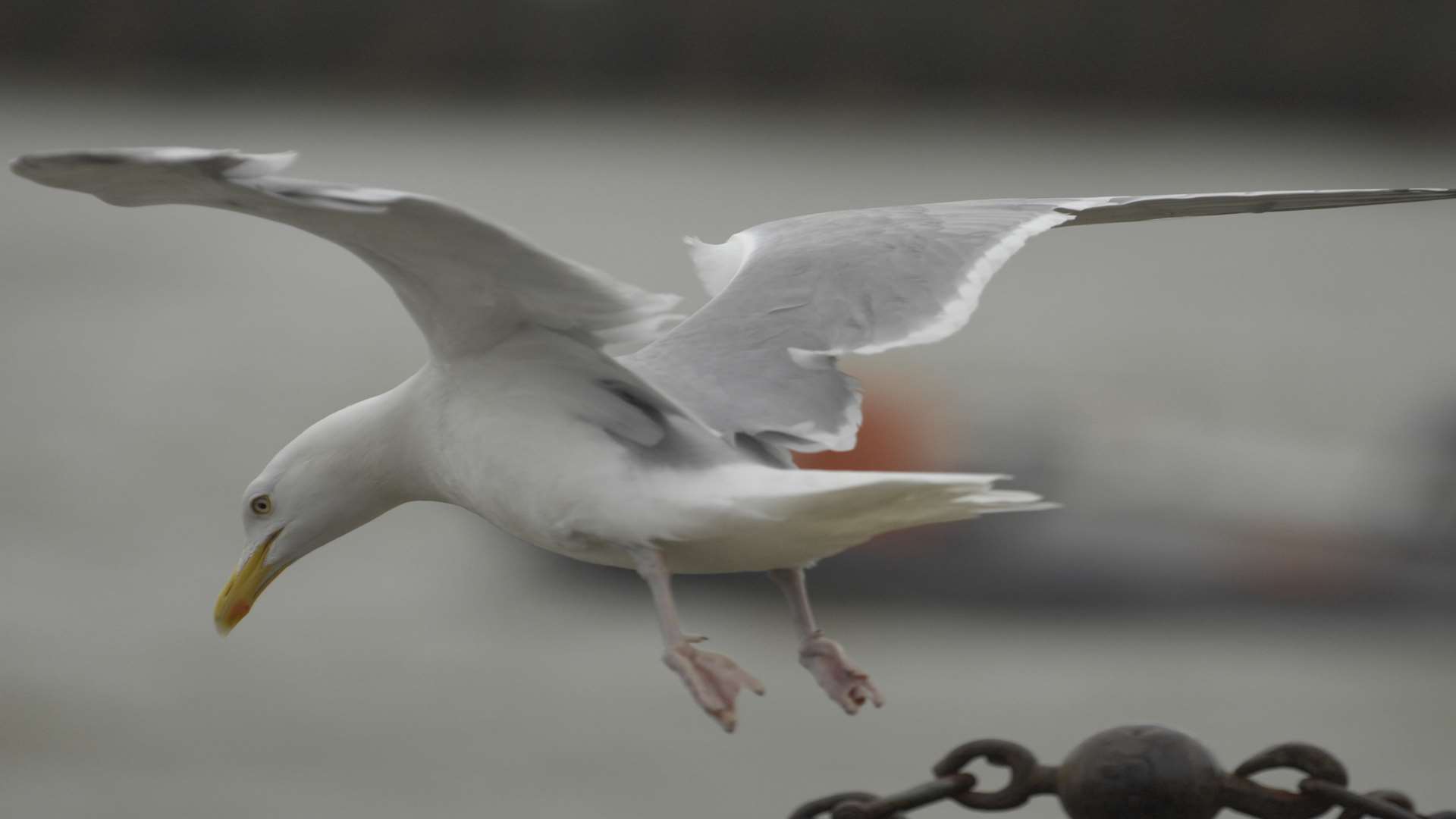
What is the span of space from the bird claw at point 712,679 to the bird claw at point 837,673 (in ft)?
0.42

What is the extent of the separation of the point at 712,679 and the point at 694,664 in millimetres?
16

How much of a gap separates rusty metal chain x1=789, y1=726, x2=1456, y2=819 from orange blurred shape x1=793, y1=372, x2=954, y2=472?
2.75 m

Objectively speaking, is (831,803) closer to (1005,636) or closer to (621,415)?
(621,415)

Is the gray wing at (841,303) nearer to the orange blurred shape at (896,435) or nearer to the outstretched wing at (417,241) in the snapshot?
the outstretched wing at (417,241)

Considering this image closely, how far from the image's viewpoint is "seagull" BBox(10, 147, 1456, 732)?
3.96 ft

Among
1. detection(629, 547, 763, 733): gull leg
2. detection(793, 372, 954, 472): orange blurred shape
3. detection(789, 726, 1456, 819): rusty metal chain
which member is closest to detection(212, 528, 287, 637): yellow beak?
detection(629, 547, 763, 733): gull leg

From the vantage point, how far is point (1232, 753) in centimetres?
439

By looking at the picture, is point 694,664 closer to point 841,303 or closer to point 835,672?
point 835,672

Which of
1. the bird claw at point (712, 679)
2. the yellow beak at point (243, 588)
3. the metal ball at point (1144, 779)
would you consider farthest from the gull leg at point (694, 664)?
the yellow beak at point (243, 588)

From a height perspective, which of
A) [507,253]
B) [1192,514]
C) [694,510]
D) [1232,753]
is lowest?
[1232,753]

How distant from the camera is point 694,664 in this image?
1.24 metres

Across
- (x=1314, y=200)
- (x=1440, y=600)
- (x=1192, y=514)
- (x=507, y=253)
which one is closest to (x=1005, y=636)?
(x=1192, y=514)

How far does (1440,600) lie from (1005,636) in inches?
43.1

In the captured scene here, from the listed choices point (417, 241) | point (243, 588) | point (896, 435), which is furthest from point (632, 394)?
point (896, 435)
